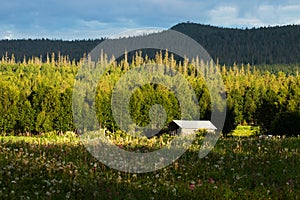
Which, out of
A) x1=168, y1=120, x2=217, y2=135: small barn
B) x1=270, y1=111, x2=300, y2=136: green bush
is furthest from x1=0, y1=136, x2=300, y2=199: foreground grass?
x1=168, y1=120, x2=217, y2=135: small barn

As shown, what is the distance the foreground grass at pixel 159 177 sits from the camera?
9531 mm

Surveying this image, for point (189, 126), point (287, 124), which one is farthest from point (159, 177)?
point (189, 126)

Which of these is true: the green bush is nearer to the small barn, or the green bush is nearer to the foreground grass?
the small barn

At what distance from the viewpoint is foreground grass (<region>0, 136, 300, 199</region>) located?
953cm

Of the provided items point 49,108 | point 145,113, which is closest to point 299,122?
point 145,113

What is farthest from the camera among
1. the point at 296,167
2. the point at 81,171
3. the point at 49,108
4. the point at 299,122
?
the point at 49,108

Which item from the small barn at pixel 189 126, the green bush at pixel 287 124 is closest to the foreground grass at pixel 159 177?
the green bush at pixel 287 124

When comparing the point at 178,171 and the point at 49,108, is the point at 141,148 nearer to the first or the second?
the point at 178,171

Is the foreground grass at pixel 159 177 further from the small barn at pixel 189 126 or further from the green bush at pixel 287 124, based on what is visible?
the small barn at pixel 189 126

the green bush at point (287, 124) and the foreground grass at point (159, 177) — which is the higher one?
the foreground grass at point (159, 177)

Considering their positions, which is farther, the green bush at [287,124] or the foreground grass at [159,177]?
the green bush at [287,124]

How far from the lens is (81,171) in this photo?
11.5 meters

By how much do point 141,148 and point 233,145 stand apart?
11.1ft

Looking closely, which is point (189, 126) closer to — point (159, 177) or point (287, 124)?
point (287, 124)
